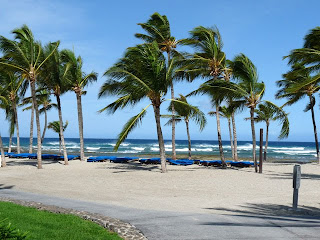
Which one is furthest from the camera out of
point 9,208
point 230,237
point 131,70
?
point 131,70

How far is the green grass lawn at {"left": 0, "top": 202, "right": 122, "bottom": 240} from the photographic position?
268 inches

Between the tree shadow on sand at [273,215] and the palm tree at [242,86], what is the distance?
11.0 meters

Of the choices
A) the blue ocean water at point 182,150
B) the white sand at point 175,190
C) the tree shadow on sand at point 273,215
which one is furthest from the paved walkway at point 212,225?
the blue ocean water at point 182,150

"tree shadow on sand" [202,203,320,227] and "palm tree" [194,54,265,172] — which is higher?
"palm tree" [194,54,265,172]

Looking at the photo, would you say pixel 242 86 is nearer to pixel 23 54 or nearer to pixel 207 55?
pixel 207 55

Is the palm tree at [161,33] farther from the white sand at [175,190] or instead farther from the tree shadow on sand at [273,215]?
the tree shadow on sand at [273,215]

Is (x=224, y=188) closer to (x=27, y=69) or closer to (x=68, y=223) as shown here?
(x=68, y=223)

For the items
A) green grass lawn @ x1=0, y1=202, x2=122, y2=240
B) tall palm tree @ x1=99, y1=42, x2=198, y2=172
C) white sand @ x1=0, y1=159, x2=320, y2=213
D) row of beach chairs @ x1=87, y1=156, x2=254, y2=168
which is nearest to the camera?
green grass lawn @ x1=0, y1=202, x2=122, y2=240

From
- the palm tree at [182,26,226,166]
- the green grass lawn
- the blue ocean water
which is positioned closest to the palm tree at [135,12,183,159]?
the palm tree at [182,26,226,166]

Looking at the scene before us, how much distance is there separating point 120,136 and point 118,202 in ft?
26.2

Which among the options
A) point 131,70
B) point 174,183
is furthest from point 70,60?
point 174,183

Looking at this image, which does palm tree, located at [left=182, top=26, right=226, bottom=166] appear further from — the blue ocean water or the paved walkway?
the blue ocean water

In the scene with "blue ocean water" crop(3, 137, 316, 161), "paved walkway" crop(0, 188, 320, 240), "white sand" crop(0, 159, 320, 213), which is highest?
"paved walkway" crop(0, 188, 320, 240)

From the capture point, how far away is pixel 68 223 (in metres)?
7.68
